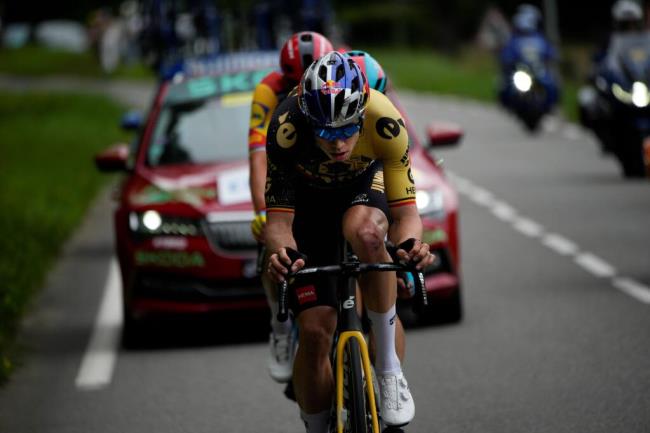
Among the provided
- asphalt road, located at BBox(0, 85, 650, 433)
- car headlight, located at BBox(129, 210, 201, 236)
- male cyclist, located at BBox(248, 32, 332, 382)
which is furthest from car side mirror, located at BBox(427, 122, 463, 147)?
male cyclist, located at BBox(248, 32, 332, 382)

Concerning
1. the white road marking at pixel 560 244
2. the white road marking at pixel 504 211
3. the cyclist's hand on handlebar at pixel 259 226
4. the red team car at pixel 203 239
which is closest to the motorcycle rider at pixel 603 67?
the white road marking at pixel 504 211

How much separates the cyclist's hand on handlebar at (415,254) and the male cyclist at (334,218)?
0.57 ft

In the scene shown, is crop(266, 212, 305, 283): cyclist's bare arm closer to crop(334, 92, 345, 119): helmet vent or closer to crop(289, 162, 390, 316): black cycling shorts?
crop(289, 162, 390, 316): black cycling shorts

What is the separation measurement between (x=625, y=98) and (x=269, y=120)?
10.4 m

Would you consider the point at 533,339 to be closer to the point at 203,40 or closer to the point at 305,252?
the point at 305,252

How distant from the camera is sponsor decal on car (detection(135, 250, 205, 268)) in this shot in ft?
33.3

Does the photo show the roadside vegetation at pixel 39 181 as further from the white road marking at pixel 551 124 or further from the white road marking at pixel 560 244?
the white road marking at pixel 551 124

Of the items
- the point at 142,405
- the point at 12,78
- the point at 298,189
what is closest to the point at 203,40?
the point at 142,405

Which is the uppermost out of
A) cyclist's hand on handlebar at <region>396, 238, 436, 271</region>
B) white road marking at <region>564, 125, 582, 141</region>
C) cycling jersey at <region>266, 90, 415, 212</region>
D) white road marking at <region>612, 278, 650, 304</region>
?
cycling jersey at <region>266, 90, 415, 212</region>

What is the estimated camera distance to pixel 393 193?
6.52 metres

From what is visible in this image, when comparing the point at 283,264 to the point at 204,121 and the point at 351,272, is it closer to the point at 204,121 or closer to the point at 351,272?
the point at 351,272

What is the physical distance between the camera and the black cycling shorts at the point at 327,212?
658 centimetres

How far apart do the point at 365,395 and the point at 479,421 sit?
171 cm

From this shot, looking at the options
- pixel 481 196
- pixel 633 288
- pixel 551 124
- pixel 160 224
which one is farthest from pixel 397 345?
pixel 551 124
